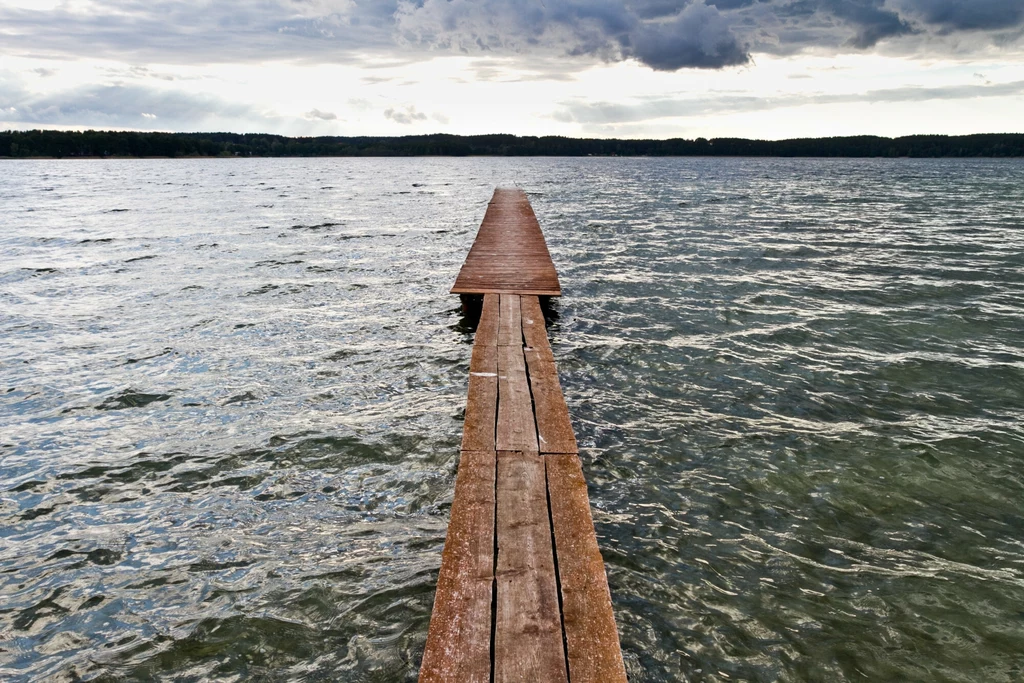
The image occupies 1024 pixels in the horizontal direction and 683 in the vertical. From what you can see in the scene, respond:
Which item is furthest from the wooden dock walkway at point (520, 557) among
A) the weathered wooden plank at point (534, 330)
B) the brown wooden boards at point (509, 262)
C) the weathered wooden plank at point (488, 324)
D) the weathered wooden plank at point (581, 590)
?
the brown wooden boards at point (509, 262)

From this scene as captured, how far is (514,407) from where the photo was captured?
229 inches

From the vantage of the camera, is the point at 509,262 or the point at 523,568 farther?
the point at 509,262

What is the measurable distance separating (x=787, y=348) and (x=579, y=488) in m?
6.22

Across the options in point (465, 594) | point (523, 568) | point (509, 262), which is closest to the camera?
point (465, 594)

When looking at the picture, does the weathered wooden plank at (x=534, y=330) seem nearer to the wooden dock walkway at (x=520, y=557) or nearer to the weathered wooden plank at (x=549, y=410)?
the weathered wooden plank at (x=549, y=410)

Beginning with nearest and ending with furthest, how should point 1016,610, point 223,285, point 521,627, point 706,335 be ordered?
1. point 521,627
2. point 1016,610
3. point 706,335
4. point 223,285

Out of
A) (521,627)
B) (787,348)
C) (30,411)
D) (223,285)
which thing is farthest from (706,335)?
(223,285)

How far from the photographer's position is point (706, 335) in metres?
9.92

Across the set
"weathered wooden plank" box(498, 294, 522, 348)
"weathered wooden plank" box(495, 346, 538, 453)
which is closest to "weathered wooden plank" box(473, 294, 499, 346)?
"weathered wooden plank" box(498, 294, 522, 348)

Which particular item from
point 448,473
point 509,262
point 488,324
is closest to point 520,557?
point 448,473

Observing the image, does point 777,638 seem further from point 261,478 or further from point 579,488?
point 261,478

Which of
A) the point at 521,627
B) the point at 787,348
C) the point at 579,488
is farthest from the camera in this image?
the point at 787,348

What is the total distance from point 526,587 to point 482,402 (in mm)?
2711

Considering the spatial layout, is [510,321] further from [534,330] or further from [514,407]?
[514,407]
